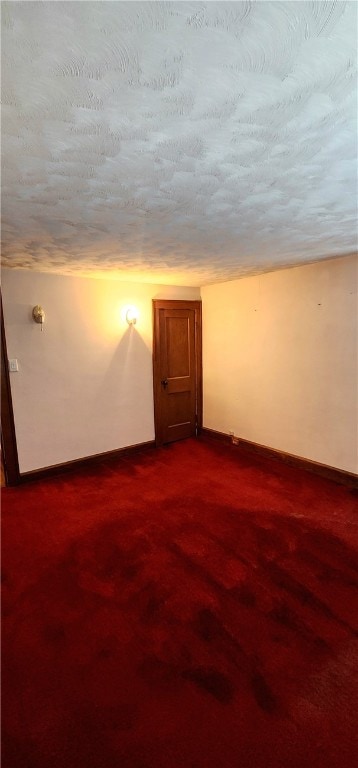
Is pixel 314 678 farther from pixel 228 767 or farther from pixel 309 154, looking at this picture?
pixel 309 154

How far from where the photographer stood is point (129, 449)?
4410 mm

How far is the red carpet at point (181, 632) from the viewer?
4.37 ft

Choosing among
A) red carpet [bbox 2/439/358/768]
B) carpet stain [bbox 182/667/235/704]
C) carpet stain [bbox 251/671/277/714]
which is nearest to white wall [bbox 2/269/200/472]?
red carpet [bbox 2/439/358/768]

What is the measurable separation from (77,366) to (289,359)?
A: 2.49 m

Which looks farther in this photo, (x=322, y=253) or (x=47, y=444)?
(x=47, y=444)

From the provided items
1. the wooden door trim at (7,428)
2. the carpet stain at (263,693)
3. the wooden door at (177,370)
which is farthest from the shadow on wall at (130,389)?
the carpet stain at (263,693)

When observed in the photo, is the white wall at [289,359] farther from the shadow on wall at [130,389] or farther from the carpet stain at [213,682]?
the carpet stain at [213,682]

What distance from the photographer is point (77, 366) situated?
3881 millimetres

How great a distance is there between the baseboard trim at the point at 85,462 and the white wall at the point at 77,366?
6 centimetres

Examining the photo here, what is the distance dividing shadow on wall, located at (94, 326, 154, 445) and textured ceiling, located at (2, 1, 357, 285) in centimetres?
210

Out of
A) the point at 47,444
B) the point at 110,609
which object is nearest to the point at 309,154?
the point at 110,609

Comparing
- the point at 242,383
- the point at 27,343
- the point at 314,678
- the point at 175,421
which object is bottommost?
A: the point at 314,678

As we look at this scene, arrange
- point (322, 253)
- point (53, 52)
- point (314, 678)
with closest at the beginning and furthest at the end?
point (53, 52), point (314, 678), point (322, 253)

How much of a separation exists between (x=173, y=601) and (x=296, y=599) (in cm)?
74
